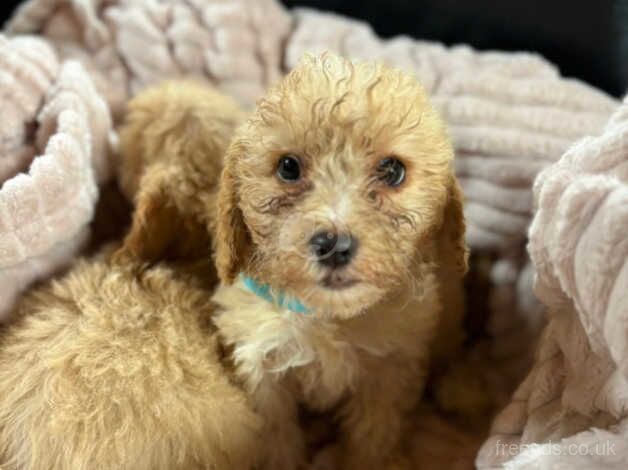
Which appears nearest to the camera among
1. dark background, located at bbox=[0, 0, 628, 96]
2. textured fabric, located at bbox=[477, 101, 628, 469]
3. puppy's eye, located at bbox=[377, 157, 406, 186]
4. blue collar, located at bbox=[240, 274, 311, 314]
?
textured fabric, located at bbox=[477, 101, 628, 469]

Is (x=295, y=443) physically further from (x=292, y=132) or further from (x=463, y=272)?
(x=292, y=132)

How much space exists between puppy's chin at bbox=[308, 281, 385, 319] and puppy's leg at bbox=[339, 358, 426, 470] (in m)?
0.39

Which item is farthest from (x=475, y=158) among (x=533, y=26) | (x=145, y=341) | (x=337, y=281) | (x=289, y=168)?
(x=145, y=341)

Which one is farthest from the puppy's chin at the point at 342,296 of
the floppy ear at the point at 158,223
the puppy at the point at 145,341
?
the floppy ear at the point at 158,223

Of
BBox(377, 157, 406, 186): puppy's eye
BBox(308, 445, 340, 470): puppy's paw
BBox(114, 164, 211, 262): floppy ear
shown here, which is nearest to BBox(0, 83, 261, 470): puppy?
BBox(114, 164, 211, 262): floppy ear

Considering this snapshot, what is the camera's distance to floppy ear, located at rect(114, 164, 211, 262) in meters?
1.65

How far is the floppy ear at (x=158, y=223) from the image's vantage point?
64.8 inches

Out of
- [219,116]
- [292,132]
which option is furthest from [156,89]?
[292,132]

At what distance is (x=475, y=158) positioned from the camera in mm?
1914

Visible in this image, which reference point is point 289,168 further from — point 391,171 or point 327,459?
point 327,459

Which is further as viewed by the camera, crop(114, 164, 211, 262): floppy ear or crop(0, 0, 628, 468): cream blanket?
crop(114, 164, 211, 262): floppy ear

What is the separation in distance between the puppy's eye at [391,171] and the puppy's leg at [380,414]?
49 centimetres

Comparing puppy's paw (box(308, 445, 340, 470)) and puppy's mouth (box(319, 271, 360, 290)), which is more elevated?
puppy's mouth (box(319, 271, 360, 290))

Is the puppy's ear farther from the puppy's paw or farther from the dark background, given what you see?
the dark background
